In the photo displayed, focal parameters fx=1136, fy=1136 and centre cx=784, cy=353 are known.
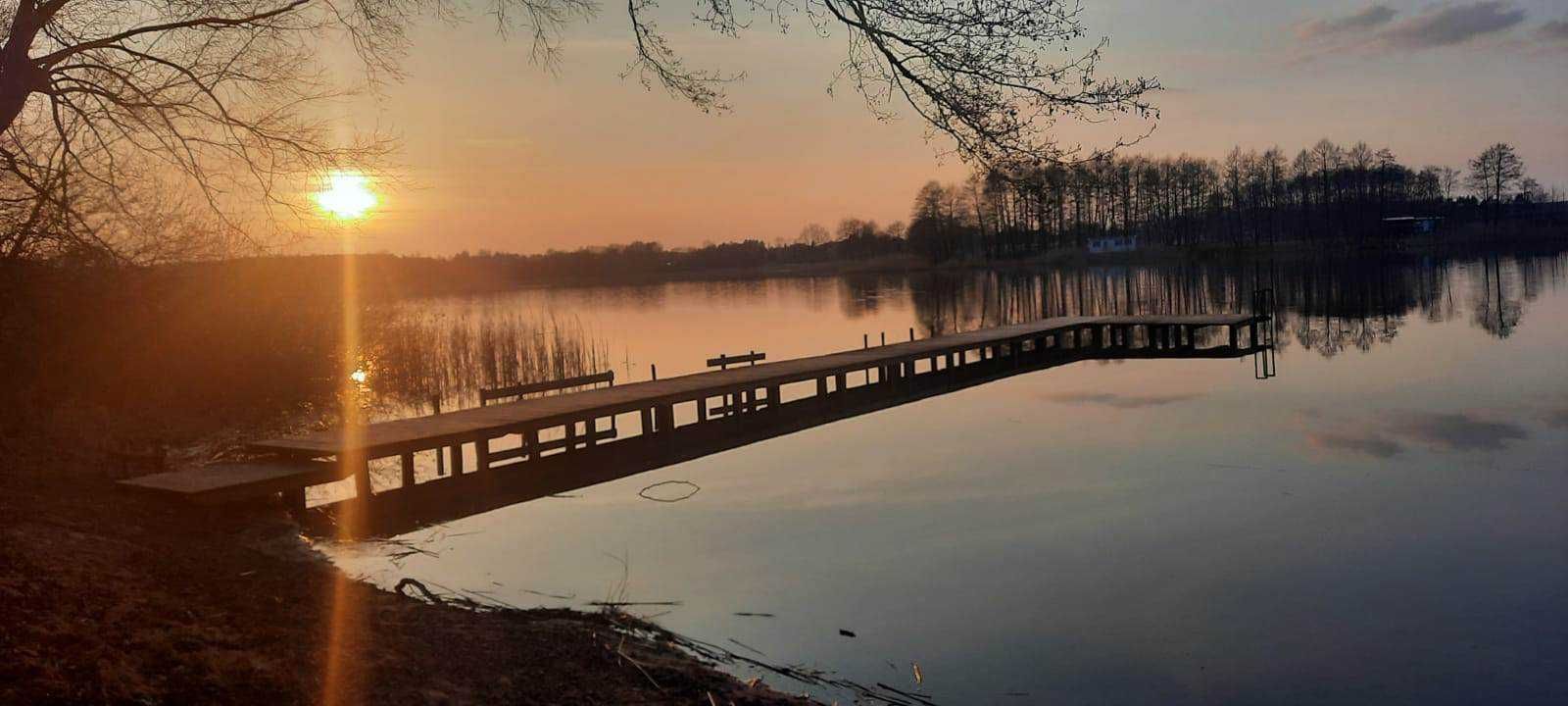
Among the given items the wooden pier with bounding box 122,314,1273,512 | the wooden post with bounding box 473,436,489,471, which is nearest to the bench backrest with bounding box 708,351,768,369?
the wooden pier with bounding box 122,314,1273,512

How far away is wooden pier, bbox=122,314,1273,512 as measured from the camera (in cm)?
1052

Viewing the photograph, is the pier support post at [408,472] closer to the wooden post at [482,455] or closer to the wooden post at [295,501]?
the wooden post at [482,455]

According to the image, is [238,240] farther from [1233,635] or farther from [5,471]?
[1233,635]

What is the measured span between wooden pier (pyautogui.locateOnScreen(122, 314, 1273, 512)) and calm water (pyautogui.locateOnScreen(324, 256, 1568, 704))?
3.68ft

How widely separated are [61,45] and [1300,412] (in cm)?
1542

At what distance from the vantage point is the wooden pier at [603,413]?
10.5m

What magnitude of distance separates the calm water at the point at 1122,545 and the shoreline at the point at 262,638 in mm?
1214

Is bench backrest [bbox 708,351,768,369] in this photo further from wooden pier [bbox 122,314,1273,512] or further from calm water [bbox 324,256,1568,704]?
calm water [bbox 324,256,1568,704]

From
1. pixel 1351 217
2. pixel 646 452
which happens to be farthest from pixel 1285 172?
pixel 646 452

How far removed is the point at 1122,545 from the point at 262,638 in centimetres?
660

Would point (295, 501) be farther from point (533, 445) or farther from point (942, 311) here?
point (942, 311)

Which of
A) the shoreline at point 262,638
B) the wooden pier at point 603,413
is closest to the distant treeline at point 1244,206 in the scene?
the wooden pier at point 603,413

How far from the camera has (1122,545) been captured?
30.9ft

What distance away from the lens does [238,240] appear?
34.1 ft
